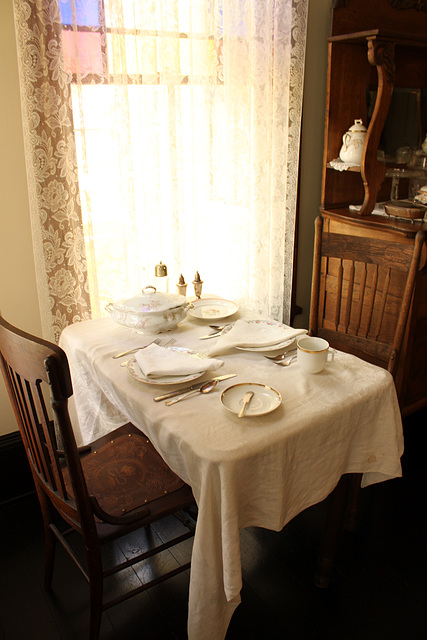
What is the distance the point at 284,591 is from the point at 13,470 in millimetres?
1084

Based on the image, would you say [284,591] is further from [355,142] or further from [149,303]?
[355,142]

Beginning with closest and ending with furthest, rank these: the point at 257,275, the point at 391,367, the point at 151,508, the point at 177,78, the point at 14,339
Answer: the point at 14,339 → the point at 151,508 → the point at 391,367 → the point at 177,78 → the point at 257,275

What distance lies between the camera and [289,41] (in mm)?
2076

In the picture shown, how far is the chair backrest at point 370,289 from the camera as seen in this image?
164 cm

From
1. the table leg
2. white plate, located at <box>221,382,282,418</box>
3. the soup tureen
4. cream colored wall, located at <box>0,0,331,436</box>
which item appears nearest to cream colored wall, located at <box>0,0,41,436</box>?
cream colored wall, located at <box>0,0,331,436</box>

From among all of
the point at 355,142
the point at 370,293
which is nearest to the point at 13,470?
the point at 370,293

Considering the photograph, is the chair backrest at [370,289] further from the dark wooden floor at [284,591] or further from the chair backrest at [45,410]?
the chair backrest at [45,410]

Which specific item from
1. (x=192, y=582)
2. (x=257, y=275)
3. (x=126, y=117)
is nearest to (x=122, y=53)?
(x=126, y=117)

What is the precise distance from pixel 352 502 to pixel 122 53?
1679mm

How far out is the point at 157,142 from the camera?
187cm

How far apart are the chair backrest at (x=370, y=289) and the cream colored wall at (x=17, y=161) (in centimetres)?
75

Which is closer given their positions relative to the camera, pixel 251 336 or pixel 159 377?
pixel 159 377

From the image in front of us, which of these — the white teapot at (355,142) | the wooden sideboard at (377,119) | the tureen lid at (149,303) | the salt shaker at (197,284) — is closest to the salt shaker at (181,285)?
the salt shaker at (197,284)

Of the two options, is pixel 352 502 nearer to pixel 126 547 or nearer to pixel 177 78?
pixel 126 547
